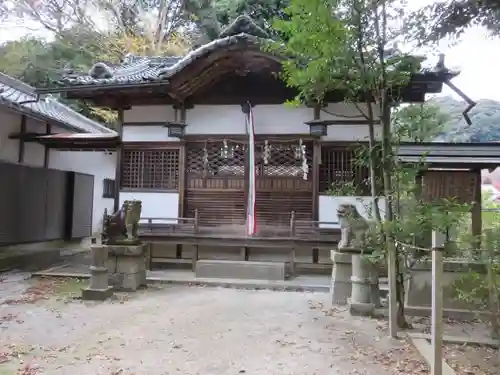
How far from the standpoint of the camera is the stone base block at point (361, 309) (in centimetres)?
628

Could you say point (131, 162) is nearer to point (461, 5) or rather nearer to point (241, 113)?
point (241, 113)

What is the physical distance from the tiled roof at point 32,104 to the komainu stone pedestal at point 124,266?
4.65m

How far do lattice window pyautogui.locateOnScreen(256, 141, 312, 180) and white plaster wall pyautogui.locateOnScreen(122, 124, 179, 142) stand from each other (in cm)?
231

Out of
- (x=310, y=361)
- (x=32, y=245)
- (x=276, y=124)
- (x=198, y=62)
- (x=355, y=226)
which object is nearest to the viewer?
(x=310, y=361)

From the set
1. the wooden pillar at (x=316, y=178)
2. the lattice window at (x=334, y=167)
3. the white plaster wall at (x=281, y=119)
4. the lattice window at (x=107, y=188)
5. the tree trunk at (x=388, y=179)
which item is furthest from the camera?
the lattice window at (x=107, y=188)

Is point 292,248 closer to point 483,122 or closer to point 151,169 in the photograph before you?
point 151,169

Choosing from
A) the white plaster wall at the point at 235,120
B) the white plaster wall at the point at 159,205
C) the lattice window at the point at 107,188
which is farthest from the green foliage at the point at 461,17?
the lattice window at the point at 107,188

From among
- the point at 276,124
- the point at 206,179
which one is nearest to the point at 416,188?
the point at 276,124

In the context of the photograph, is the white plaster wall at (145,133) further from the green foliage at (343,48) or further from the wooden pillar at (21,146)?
the green foliage at (343,48)

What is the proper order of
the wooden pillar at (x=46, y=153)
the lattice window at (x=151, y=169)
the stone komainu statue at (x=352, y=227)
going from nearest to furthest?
1. the stone komainu statue at (x=352, y=227)
2. the lattice window at (x=151, y=169)
3. the wooden pillar at (x=46, y=153)

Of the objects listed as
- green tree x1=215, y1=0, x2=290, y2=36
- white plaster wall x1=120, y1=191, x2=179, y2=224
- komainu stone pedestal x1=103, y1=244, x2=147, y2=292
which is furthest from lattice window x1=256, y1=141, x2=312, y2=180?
green tree x1=215, y1=0, x2=290, y2=36

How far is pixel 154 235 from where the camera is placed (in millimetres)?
9812

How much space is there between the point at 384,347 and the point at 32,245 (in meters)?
9.99

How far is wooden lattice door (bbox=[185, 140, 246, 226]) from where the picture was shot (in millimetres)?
10164
